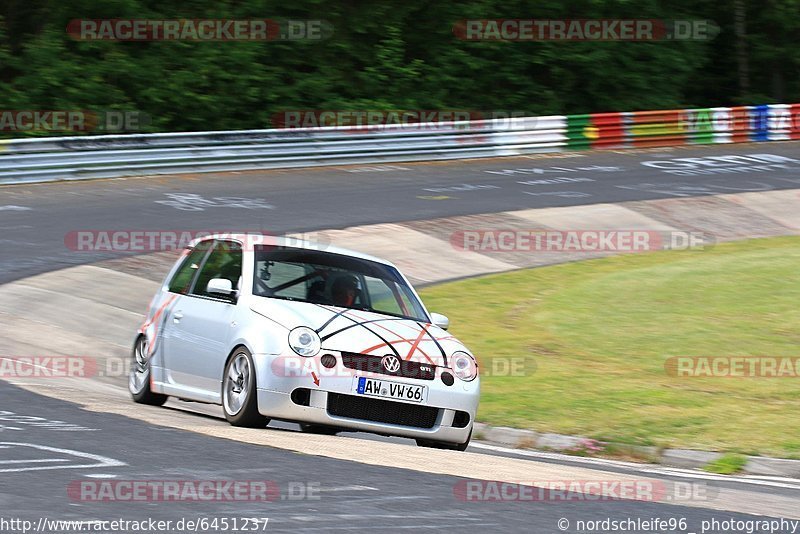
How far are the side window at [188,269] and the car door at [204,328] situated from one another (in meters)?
0.09

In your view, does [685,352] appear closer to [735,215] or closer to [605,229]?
[605,229]

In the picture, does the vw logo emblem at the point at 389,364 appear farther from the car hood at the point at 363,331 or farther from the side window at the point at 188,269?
the side window at the point at 188,269

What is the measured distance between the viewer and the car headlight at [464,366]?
906 cm

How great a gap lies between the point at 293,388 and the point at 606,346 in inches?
262

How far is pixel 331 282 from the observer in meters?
9.70

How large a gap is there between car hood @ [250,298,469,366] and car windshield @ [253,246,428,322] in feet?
0.72

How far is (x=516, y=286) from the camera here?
18.9 meters

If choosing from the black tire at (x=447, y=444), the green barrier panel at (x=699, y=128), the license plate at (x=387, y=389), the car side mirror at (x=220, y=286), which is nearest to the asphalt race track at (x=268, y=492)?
the license plate at (x=387, y=389)

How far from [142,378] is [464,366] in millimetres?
2954

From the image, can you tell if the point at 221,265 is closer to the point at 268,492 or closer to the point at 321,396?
the point at 321,396

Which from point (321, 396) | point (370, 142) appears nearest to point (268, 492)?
point (321, 396)

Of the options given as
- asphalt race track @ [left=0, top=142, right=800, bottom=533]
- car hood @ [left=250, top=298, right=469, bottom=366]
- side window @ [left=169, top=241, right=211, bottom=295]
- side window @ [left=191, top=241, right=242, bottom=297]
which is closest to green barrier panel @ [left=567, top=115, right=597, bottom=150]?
asphalt race track @ [left=0, top=142, right=800, bottom=533]

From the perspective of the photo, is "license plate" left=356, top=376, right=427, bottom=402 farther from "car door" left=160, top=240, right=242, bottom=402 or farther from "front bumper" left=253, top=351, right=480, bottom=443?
"car door" left=160, top=240, right=242, bottom=402

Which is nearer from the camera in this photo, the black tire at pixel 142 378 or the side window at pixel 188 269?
the side window at pixel 188 269
